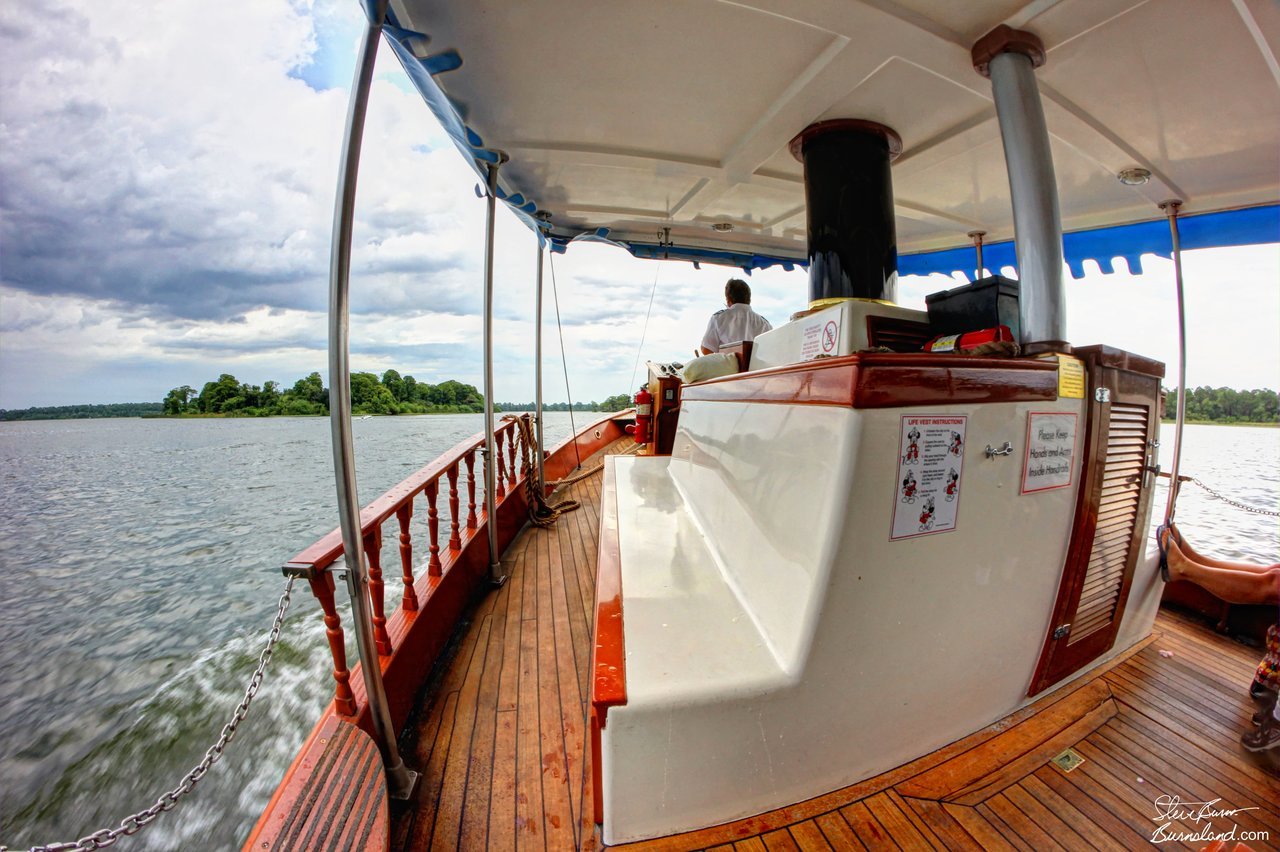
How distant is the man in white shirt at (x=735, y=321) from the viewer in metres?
3.70

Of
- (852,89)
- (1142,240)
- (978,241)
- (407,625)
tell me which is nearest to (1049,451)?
(852,89)

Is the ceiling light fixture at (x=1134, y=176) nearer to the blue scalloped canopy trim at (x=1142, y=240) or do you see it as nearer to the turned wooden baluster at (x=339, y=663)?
the blue scalloped canopy trim at (x=1142, y=240)

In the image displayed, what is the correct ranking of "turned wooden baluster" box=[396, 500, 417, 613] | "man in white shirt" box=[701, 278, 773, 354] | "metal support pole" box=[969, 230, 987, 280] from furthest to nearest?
"metal support pole" box=[969, 230, 987, 280] → "man in white shirt" box=[701, 278, 773, 354] → "turned wooden baluster" box=[396, 500, 417, 613]

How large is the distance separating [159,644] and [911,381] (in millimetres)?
5824

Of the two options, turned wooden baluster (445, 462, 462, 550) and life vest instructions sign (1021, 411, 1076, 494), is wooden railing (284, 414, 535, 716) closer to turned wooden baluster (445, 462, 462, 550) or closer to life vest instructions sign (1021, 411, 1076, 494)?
turned wooden baluster (445, 462, 462, 550)

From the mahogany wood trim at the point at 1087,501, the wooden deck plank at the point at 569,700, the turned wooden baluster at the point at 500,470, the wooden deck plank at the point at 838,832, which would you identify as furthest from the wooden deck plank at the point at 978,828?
the turned wooden baluster at the point at 500,470

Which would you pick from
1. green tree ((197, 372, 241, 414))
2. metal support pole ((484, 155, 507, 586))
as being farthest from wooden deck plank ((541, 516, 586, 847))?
green tree ((197, 372, 241, 414))

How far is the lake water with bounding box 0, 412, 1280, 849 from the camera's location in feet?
7.43

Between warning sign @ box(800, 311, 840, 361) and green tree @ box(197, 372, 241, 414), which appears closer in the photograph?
warning sign @ box(800, 311, 840, 361)

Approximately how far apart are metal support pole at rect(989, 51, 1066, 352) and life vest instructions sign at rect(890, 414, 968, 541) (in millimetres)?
674

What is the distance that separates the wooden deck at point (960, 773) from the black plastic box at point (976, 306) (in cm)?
130

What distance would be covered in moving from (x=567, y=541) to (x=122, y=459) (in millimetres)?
24605

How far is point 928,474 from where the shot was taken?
1.10m

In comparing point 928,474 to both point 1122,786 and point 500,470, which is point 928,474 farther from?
point 500,470
